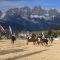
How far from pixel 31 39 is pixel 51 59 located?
2270 cm

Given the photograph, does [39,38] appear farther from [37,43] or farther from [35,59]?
[35,59]

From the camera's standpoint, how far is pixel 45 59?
25422 mm

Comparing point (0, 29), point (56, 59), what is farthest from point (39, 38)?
point (56, 59)

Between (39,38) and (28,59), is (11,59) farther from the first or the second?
(39,38)

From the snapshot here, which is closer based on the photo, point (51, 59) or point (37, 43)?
point (51, 59)

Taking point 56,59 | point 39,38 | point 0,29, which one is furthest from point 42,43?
point 56,59

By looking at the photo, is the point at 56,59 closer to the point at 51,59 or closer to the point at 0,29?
the point at 51,59

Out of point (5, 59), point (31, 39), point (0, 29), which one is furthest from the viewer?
point (31, 39)

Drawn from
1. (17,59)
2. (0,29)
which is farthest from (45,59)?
(0,29)

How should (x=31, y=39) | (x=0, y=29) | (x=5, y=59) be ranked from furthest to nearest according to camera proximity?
1. (x=31, y=39)
2. (x=0, y=29)
3. (x=5, y=59)

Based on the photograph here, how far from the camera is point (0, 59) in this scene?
24.6m

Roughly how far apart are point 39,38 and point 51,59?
67.6ft

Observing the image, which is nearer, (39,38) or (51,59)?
(51,59)

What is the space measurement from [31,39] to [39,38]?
7.68 ft
